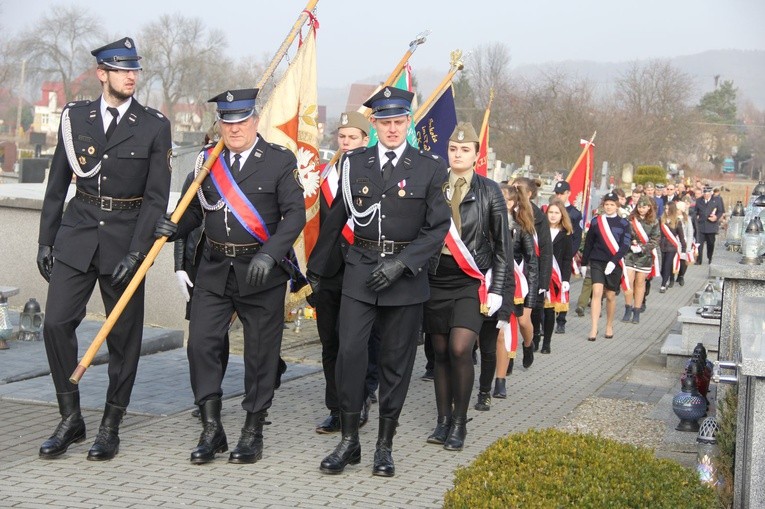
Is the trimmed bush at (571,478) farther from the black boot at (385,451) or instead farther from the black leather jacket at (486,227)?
the black leather jacket at (486,227)

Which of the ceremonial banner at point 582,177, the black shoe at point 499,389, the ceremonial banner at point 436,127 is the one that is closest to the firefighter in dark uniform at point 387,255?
the black shoe at point 499,389

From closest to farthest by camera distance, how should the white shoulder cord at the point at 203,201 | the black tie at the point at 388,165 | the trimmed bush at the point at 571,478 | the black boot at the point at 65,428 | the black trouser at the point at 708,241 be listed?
the trimmed bush at the point at 571,478 → the black boot at the point at 65,428 → the white shoulder cord at the point at 203,201 → the black tie at the point at 388,165 → the black trouser at the point at 708,241

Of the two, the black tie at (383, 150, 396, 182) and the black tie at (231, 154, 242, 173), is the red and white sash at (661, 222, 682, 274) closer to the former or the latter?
the black tie at (383, 150, 396, 182)

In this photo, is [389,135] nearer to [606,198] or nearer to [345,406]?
[345,406]

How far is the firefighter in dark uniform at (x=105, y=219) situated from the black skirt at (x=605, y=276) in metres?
9.28

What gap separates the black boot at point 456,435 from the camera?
25.0 feet

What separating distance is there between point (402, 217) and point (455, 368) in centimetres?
128

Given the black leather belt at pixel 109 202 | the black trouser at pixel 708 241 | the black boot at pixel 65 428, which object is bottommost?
the black boot at pixel 65 428

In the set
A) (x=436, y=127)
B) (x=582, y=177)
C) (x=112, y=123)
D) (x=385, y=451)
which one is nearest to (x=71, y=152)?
(x=112, y=123)

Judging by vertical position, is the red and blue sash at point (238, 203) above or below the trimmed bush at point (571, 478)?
above

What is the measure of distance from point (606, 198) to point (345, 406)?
31.3 ft

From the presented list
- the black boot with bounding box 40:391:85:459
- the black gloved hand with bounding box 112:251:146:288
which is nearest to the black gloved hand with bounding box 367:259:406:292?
the black gloved hand with bounding box 112:251:146:288

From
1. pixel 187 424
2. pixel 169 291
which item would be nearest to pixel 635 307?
pixel 169 291

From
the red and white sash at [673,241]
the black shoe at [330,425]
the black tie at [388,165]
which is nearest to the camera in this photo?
the black tie at [388,165]
